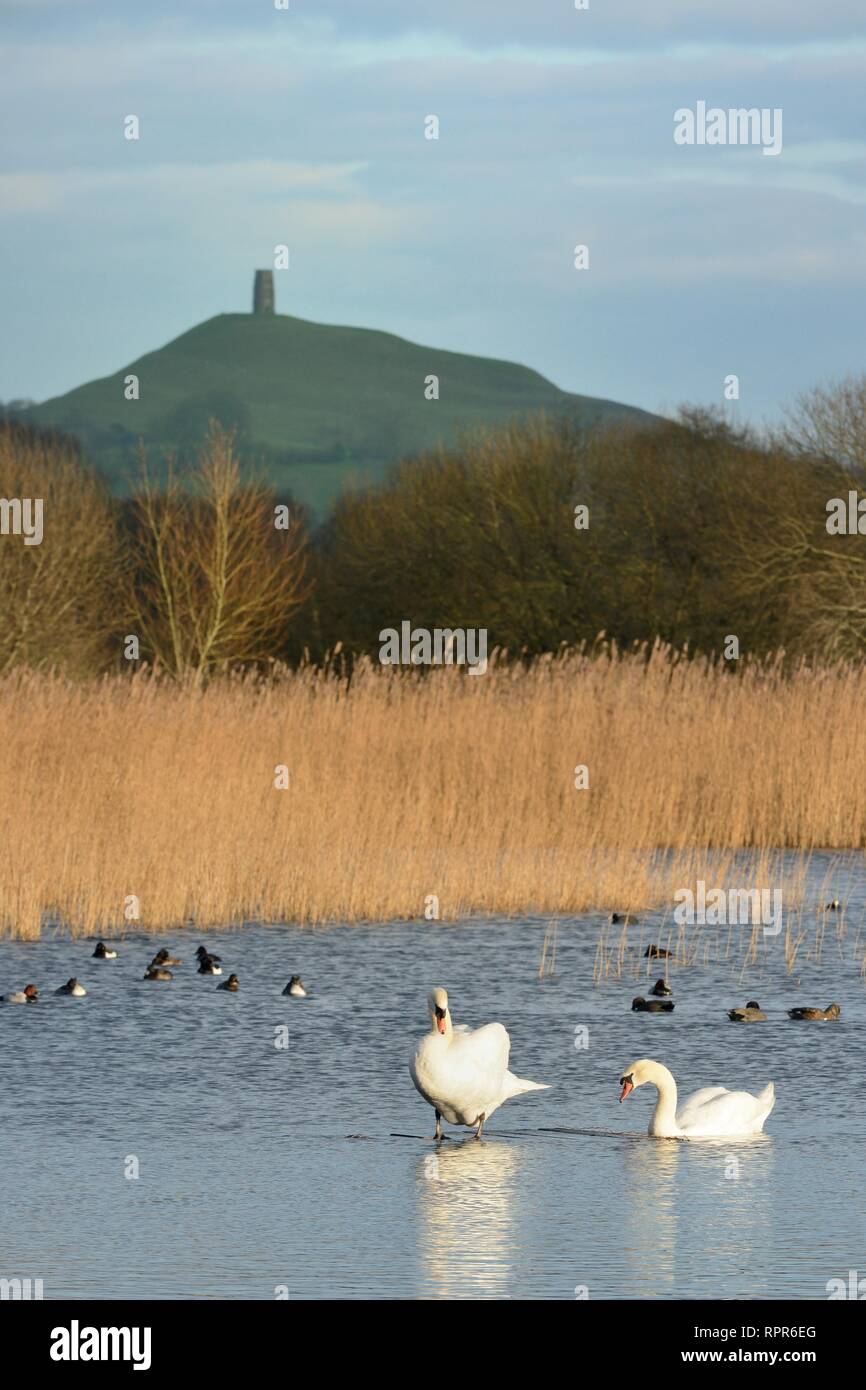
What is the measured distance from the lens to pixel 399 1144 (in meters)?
8.02

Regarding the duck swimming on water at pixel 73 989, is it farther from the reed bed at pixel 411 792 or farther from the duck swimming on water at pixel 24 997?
the reed bed at pixel 411 792

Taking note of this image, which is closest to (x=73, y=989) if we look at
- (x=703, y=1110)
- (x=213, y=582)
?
(x=703, y=1110)

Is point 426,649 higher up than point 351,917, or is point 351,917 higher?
point 426,649

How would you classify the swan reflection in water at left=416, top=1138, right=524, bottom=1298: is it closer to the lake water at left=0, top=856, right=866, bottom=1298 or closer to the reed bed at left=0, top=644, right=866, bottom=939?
the lake water at left=0, top=856, right=866, bottom=1298

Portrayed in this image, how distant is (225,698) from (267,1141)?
1093 cm

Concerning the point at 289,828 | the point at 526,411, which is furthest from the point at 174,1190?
the point at 526,411

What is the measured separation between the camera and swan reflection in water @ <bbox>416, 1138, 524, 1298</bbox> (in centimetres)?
605

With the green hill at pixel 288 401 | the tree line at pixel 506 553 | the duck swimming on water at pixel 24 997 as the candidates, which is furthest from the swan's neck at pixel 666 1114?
the green hill at pixel 288 401

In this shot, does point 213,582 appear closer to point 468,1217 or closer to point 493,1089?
point 493,1089

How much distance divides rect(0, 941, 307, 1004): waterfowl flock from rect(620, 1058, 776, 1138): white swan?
366cm

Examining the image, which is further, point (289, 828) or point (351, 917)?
point (289, 828)

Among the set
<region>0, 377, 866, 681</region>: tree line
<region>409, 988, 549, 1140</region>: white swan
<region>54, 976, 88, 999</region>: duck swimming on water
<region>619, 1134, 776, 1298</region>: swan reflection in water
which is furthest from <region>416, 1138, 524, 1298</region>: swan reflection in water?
<region>0, 377, 866, 681</region>: tree line

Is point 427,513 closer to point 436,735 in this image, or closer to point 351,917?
point 436,735
